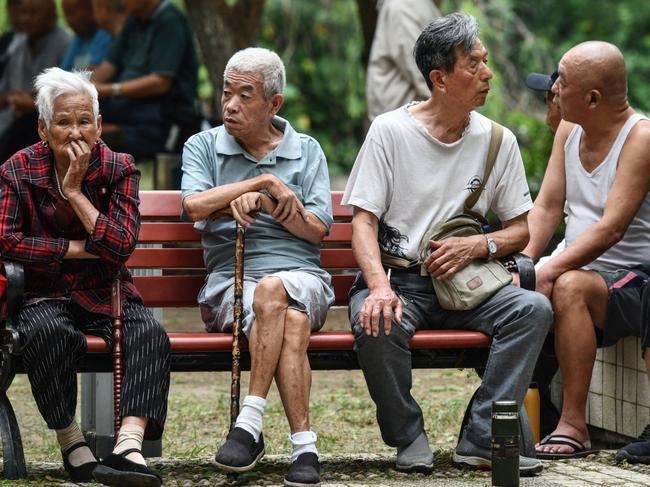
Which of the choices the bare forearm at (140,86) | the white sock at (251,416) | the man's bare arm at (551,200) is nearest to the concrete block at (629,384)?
the man's bare arm at (551,200)

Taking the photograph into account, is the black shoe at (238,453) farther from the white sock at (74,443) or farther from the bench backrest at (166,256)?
the bench backrest at (166,256)

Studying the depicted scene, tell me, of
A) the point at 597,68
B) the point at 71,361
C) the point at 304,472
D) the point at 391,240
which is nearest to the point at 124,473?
the point at 71,361

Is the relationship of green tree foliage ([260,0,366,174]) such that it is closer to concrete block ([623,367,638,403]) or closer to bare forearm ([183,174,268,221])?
concrete block ([623,367,638,403])

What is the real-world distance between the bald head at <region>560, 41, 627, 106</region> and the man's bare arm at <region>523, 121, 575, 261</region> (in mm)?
308

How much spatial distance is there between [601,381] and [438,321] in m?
1.01

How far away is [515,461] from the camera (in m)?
4.75

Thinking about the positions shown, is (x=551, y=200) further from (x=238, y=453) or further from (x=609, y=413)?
(x=238, y=453)

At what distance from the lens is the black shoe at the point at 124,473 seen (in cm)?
486

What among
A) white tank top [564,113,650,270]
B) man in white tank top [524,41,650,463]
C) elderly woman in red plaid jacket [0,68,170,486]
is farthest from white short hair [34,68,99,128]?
white tank top [564,113,650,270]

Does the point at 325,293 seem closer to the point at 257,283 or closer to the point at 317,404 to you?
the point at 257,283

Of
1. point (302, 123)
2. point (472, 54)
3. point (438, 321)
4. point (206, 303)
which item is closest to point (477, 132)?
point (472, 54)

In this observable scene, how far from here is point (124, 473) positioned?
4.86 meters

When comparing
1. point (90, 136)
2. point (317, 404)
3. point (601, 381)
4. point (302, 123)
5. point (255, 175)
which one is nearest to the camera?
point (90, 136)

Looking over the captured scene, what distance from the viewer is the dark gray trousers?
532 centimetres
